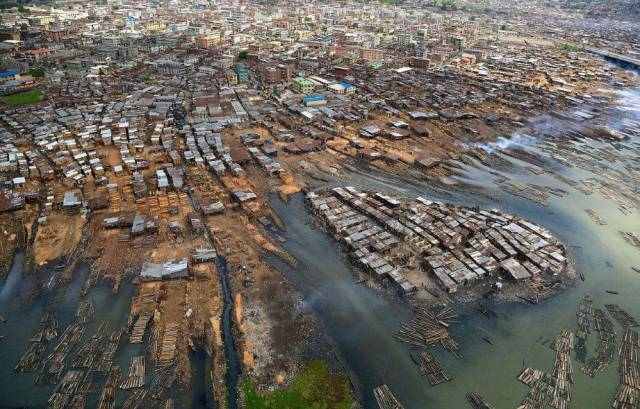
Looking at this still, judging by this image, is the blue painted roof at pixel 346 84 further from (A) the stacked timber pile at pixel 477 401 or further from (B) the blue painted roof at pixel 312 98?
(A) the stacked timber pile at pixel 477 401

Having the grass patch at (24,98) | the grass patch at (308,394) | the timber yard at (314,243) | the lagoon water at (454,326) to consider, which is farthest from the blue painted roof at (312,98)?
the grass patch at (308,394)

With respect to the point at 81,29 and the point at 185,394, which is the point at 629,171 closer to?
the point at 185,394

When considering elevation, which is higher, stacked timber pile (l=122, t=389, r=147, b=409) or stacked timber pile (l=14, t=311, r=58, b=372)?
stacked timber pile (l=14, t=311, r=58, b=372)

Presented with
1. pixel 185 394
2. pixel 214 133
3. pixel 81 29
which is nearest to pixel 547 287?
pixel 185 394

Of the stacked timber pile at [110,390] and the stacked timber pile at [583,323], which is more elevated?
the stacked timber pile at [110,390]

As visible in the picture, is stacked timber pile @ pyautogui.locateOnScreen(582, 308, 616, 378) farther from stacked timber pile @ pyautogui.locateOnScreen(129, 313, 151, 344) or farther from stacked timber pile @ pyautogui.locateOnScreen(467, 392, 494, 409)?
stacked timber pile @ pyautogui.locateOnScreen(129, 313, 151, 344)

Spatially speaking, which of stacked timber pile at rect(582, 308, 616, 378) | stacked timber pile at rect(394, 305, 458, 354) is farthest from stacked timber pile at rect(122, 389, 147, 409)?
stacked timber pile at rect(582, 308, 616, 378)
